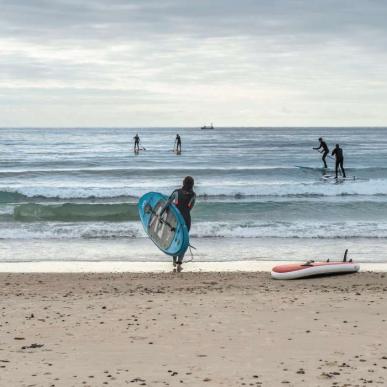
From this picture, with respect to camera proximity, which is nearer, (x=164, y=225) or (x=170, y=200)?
(x=170, y=200)

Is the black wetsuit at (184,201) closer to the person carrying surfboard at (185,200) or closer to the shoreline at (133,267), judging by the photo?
the person carrying surfboard at (185,200)

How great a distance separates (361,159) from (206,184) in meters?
20.7

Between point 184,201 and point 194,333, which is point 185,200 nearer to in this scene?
point 184,201

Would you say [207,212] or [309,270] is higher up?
[207,212]

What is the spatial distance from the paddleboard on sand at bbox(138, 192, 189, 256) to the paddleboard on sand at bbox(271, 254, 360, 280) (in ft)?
5.24

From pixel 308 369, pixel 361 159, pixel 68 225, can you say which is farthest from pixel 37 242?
pixel 361 159

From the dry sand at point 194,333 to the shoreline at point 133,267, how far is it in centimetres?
159

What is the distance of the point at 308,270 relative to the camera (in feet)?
32.5

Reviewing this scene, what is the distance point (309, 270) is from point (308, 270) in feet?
0.06

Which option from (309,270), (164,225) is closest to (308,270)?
(309,270)

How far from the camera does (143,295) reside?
834 centimetres

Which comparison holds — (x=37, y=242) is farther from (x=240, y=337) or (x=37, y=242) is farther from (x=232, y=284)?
(x=240, y=337)

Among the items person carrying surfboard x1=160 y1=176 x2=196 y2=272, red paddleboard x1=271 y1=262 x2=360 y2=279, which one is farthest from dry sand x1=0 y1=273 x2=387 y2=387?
person carrying surfboard x1=160 y1=176 x2=196 y2=272

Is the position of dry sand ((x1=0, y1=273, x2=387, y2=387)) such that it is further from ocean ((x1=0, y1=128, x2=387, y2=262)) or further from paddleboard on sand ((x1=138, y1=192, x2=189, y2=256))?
ocean ((x1=0, y1=128, x2=387, y2=262))
